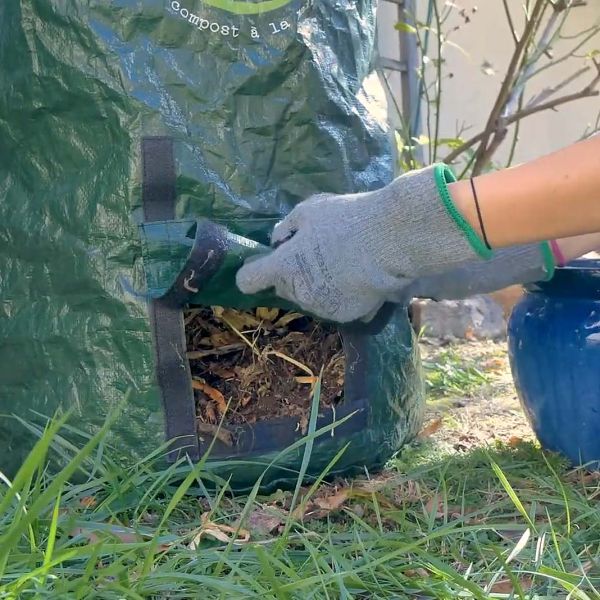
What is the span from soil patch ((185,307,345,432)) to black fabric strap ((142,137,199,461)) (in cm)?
6

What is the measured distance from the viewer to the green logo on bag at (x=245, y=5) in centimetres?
122

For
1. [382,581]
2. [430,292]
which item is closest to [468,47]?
[430,292]

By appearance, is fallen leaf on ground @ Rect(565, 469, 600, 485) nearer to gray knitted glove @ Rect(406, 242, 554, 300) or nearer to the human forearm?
gray knitted glove @ Rect(406, 242, 554, 300)

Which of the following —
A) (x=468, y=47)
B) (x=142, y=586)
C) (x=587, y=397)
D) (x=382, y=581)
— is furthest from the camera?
(x=468, y=47)

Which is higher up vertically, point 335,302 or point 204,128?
point 204,128

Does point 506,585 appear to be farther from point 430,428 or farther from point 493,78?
point 493,78

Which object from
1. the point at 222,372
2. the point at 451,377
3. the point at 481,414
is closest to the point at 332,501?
the point at 222,372

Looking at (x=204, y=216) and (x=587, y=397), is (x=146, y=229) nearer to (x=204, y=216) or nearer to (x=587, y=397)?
(x=204, y=216)

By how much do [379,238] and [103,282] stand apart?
0.45 metres

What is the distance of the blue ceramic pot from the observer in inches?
53.5

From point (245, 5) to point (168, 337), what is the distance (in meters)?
0.53

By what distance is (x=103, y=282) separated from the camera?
1.25m

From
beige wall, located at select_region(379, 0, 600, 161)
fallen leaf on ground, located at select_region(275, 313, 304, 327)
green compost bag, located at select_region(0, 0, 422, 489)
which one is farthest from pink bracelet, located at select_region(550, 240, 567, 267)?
beige wall, located at select_region(379, 0, 600, 161)

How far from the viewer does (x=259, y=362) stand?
134 centimetres
